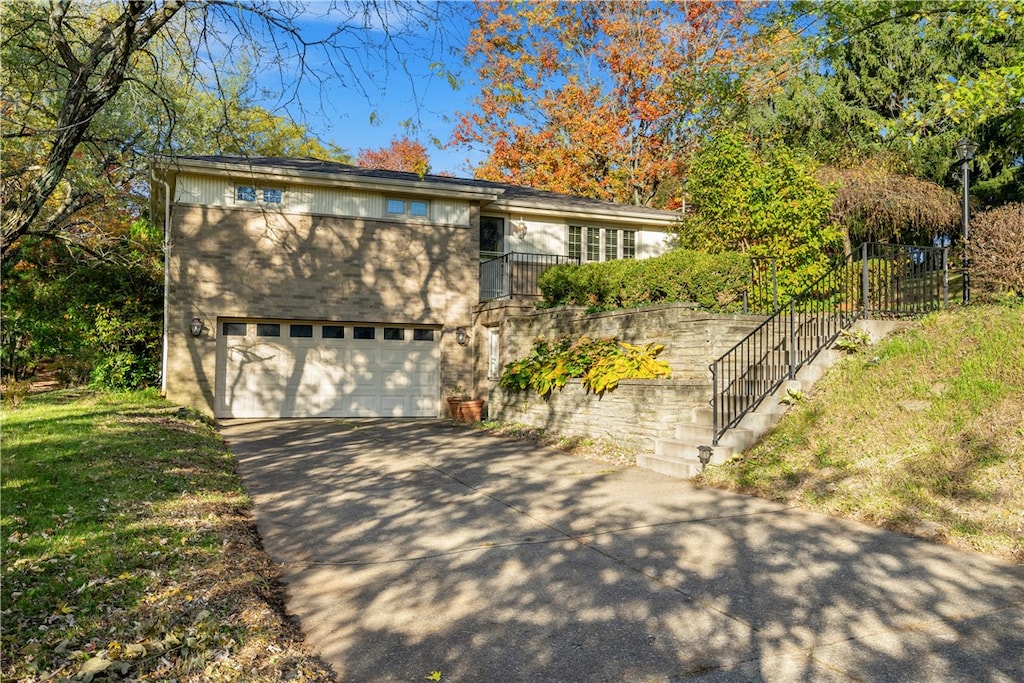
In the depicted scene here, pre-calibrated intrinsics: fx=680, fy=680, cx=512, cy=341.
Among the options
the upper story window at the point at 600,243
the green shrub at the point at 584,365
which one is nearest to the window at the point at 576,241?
the upper story window at the point at 600,243

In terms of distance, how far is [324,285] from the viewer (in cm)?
1661

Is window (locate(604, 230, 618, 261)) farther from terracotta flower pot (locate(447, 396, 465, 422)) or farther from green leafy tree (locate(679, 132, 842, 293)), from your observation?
terracotta flower pot (locate(447, 396, 465, 422))

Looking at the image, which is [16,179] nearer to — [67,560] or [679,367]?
[67,560]

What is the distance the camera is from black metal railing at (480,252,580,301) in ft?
58.5

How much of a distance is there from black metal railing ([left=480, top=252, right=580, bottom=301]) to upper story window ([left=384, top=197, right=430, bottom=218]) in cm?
219

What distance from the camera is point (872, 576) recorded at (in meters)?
4.66

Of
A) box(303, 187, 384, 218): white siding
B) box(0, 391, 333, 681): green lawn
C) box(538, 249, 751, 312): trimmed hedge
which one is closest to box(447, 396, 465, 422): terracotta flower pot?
box(538, 249, 751, 312): trimmed hedge

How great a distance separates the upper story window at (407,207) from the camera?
17.3 meters

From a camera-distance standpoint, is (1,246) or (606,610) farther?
(1,246)

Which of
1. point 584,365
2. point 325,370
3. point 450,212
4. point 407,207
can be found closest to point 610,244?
point 450,212

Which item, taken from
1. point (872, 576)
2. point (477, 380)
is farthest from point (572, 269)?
point (872, 576)

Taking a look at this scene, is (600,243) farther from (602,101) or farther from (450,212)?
(602,101)

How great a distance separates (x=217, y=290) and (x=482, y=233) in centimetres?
706

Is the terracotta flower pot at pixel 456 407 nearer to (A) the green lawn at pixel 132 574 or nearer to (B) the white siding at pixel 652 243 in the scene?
(B) the white siding at pixel 652 243
